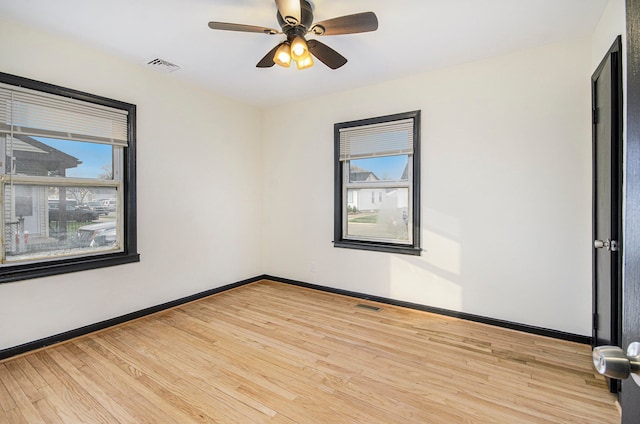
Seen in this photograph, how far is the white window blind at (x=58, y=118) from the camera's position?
8.07 feet

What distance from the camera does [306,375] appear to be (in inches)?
87.6

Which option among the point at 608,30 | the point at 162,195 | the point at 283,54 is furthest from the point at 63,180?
the point at 608,30

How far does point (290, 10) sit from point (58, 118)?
2281 millimetres

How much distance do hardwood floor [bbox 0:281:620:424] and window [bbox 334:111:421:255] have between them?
3.42 feet

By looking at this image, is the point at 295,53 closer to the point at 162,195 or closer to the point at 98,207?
the point at 162,195

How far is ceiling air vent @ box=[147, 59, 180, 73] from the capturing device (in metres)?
3.15

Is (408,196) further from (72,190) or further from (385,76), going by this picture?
(72,190)

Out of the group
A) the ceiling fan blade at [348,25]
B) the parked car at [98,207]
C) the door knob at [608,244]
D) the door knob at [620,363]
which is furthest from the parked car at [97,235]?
the door knob at [608,244]

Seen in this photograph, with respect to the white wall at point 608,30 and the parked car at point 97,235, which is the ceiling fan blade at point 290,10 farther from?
the parked car at point 97,235

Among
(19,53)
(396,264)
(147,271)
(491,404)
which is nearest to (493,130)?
(396,264)

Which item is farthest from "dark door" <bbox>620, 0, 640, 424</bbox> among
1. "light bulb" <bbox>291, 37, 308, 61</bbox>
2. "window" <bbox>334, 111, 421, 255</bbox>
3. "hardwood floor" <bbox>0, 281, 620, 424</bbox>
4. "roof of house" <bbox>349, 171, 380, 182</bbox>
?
"roof of house" <bbox>349, 171, 380, 182</bbox>

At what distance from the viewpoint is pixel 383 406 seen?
1894 mm

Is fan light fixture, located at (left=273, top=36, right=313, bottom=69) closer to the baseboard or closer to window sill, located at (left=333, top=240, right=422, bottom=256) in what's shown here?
window sill, located at (left=333, top=240, right=422, bottom=256)

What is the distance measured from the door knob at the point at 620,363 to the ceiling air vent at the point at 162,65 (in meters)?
3.78
